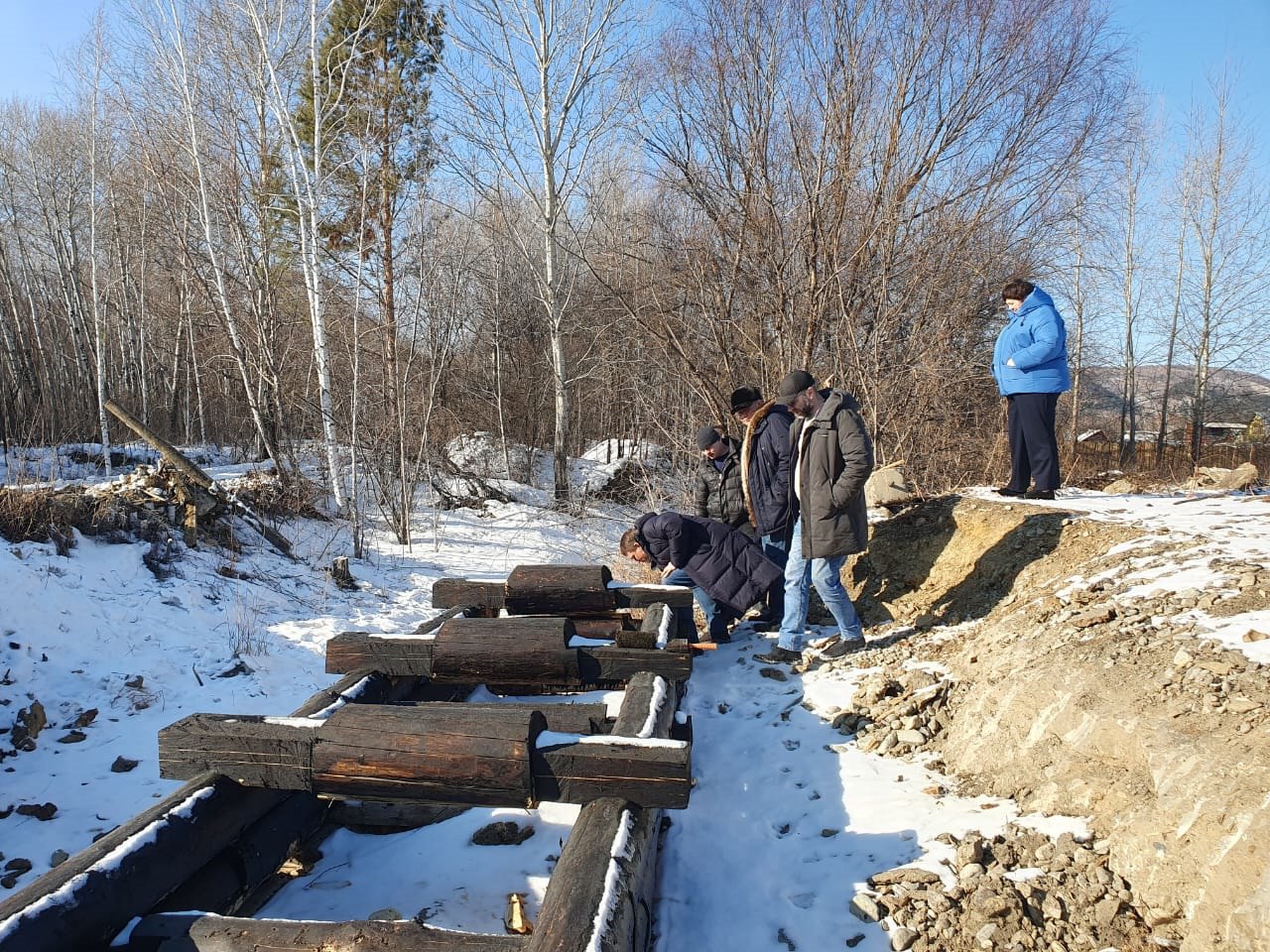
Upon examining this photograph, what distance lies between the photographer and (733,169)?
8.78m

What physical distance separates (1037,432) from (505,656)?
169 inches

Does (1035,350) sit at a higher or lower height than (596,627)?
higher

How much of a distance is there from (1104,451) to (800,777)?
2181cm

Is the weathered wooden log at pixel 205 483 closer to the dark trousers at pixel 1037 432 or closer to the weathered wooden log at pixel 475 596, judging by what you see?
the weathered wooden log at pixel 475 596

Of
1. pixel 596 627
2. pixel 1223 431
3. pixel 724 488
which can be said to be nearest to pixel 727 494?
pixel 724 488

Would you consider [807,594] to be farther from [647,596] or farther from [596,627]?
[596,627]

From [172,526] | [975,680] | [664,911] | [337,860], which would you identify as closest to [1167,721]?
[975,680]

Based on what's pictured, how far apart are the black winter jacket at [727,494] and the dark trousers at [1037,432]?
2164 mm

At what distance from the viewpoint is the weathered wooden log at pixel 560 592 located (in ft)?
16.6

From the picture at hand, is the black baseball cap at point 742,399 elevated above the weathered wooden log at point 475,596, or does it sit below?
above

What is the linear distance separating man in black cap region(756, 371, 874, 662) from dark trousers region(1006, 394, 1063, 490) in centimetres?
172

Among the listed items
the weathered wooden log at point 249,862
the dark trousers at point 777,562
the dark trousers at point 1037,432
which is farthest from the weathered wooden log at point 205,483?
the dark trousers at point 1037,432

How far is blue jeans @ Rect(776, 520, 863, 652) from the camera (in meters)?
4.94

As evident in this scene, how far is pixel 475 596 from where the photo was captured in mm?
5262
